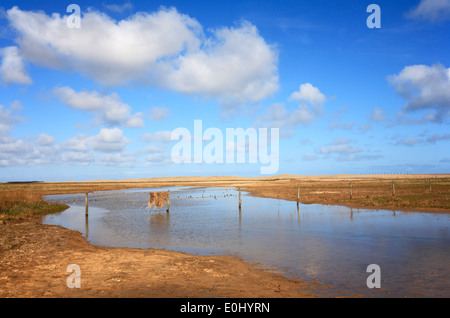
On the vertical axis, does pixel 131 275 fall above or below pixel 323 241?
above

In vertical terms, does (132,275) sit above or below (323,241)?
above

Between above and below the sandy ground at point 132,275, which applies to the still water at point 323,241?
below

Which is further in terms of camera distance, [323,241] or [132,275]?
[323,241]

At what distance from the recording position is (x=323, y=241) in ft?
47.8

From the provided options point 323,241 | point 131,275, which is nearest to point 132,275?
point 131,275

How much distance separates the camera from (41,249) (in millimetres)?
12500

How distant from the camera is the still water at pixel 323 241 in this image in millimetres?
8961

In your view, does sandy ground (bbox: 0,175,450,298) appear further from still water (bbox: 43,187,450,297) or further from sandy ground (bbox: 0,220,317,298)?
still water (bbox: 43,187,450,297)

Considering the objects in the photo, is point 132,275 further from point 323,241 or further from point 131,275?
point 323,241

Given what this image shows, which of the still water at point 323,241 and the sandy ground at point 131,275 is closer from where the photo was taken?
the sandy ground at point 131,275

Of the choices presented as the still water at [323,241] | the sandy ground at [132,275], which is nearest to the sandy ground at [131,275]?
the sandy ground at [132,275]

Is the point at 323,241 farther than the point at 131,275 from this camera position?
Yes

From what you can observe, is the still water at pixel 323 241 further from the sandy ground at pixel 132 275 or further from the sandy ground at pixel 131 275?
the sandy ground at pixel 131 275
